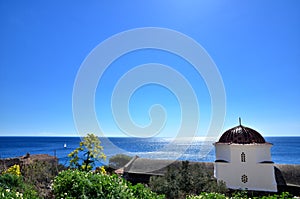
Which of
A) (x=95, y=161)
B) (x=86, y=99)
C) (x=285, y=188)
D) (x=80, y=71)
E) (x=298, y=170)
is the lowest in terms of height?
(x=285, y=188)

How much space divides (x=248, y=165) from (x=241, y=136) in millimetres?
2237

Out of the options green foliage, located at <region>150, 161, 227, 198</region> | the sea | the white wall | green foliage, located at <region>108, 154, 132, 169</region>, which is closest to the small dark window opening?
the white wall

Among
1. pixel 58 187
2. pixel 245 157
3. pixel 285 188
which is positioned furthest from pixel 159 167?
pixel 58 187

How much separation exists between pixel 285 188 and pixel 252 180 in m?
2.41

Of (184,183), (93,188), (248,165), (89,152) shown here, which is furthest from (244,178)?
(93,188)

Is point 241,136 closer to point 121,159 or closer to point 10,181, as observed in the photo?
point 121,159

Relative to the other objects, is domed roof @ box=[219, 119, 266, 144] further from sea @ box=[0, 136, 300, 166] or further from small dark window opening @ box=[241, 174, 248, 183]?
small dark window opening @ box=[241, 174, 248, 183]

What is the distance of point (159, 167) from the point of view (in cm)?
2186

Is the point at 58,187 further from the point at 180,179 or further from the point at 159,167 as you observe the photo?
the point at 159,167

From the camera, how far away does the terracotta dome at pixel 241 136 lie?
18859mm

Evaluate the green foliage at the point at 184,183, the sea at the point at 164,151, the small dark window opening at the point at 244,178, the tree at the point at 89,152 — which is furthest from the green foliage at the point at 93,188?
the small dark window opening at the point at 244,178

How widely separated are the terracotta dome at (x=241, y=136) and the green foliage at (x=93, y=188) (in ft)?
46.0

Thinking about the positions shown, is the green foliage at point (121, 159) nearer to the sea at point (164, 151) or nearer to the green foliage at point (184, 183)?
the sea at point (164, 151)

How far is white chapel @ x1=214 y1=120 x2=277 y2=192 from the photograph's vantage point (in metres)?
18.5
